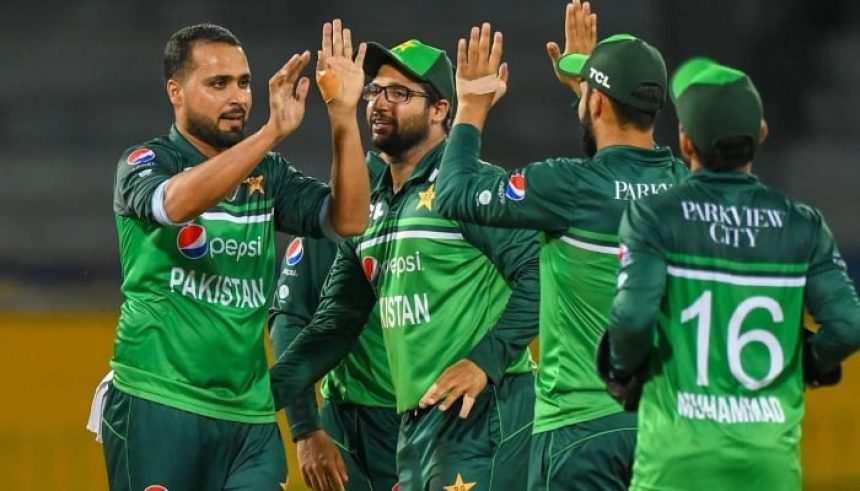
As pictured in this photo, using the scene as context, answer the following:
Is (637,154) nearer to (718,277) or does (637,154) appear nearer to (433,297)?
(718,277)

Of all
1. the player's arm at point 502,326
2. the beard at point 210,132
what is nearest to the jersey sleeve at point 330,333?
the player's arm at point 502,326

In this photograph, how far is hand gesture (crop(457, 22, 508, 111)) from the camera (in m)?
4.84

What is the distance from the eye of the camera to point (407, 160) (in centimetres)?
560

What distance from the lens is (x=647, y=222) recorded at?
375cm

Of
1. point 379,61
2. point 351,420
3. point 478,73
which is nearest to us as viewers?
point 478,73

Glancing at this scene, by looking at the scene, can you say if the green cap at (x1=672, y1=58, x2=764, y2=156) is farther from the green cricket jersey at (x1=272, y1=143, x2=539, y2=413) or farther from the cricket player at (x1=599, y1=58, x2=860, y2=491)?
the green cricket jersey at (x1=272, y1=143, x2=539, y2=413)

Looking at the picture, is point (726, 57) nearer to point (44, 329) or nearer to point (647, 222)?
point (44, 329)

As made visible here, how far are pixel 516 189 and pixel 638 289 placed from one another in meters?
0.91

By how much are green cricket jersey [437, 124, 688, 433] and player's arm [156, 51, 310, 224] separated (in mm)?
569

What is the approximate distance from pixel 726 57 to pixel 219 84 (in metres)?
6.21

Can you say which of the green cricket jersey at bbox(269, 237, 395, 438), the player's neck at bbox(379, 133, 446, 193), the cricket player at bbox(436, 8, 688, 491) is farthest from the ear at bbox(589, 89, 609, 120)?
the green cricket jersey at bbox(269, 237, 395, 438)

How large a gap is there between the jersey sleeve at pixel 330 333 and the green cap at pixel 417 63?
0.62 metres

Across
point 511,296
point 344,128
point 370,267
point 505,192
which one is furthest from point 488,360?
point 344,128

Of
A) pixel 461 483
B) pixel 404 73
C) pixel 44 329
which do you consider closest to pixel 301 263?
pixel 404 73
